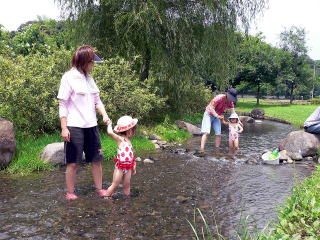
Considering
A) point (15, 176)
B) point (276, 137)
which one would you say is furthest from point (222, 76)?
point (15, 176)

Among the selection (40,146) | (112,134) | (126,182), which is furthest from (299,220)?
(40,146)

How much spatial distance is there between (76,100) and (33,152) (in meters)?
3.57

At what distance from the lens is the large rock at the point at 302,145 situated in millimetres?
9297

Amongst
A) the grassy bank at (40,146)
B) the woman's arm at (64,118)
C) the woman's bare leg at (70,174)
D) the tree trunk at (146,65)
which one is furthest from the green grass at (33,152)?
the tree trunk at (146,65)

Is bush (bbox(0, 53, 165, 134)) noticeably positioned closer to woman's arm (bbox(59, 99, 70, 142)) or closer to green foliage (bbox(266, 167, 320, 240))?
woman's arm (bbox(59, 99, 70, 142))

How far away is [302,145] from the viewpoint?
9.43 metres

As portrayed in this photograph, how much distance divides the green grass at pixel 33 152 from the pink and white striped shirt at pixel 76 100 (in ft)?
8.85

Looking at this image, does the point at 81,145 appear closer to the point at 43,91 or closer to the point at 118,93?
the point at 43,91

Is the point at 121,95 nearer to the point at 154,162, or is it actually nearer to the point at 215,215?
the point at 154,162

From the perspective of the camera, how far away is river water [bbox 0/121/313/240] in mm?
4102

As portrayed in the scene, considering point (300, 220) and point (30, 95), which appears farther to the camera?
point (30, 95)

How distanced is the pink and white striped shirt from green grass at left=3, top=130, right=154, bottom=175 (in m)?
2.70

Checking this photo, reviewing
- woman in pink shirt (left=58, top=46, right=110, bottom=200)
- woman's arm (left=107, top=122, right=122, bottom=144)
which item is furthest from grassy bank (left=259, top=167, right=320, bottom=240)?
woman in pink shirt (left=58, top=46, right=110, bottom=200)

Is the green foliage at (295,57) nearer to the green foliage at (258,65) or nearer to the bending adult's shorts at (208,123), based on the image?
the green foliage at (258,65)
